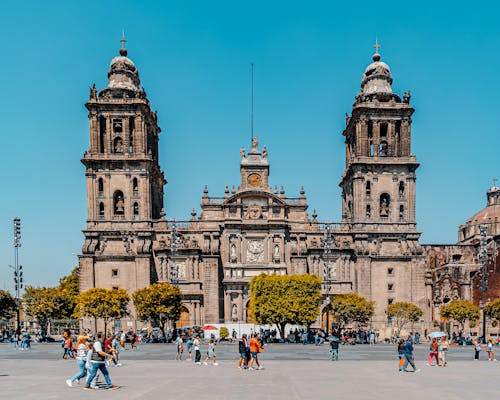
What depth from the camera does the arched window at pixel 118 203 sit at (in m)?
79.4

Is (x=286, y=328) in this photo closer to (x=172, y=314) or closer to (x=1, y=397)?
(x=172, y=314)

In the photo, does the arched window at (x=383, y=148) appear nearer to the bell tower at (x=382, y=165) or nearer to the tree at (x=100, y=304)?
the bell tower at (x=382, y=165)

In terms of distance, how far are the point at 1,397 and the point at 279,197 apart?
62974mm

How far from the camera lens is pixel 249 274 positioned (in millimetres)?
80250

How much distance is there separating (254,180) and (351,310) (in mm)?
21413

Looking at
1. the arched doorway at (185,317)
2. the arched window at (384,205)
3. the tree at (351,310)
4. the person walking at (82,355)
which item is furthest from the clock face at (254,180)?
the person walking at (82,355)

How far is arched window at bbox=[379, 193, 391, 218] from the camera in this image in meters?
80.9

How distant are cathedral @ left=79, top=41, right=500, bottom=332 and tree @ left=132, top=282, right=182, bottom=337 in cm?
978

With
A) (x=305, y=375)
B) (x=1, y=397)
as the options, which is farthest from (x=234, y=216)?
(x=1, y=397)

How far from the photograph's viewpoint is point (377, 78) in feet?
274

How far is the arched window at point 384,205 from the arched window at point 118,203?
31.6 m

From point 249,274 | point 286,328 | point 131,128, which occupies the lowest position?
point 286,328

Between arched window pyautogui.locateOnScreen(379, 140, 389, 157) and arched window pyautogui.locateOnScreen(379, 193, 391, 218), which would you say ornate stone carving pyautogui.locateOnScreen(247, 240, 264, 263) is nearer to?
arched window pyautogui.locateOnScreen(379, 193, 391, 218)

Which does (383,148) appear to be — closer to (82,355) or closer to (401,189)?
(401,189)
